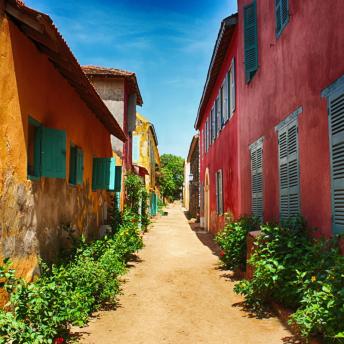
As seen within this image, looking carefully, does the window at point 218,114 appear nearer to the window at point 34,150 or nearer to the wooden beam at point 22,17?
the window at point 34,150

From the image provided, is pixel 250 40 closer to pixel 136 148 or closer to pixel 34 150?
pixel 34 150

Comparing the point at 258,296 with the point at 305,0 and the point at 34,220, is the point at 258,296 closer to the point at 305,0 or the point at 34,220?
the point at 34,220

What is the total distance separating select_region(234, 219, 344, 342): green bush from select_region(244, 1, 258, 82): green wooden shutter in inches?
161

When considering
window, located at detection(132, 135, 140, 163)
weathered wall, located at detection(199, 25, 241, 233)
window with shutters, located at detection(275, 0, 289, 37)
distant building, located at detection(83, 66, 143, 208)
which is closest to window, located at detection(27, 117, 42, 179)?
window with shutters, located at detection(275, 0, 289, 37)

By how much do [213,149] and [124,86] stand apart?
4405mm

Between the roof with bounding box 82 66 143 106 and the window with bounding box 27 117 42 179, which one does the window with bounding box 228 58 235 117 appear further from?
the window with bounding box 27 117 42 179

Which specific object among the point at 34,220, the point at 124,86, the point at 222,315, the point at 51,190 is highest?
the point at 124,86

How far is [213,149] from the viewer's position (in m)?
16.6

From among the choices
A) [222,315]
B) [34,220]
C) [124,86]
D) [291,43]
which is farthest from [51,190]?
[124,86]

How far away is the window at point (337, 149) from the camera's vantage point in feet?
15.0

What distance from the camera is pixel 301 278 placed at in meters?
4.75

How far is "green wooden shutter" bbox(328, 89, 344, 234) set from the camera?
4.58 meters

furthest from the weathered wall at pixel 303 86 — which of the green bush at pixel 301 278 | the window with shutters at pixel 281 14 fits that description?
the green bush at pixel 301 278

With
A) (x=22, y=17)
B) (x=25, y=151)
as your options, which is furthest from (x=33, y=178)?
(x=22, y=17)
